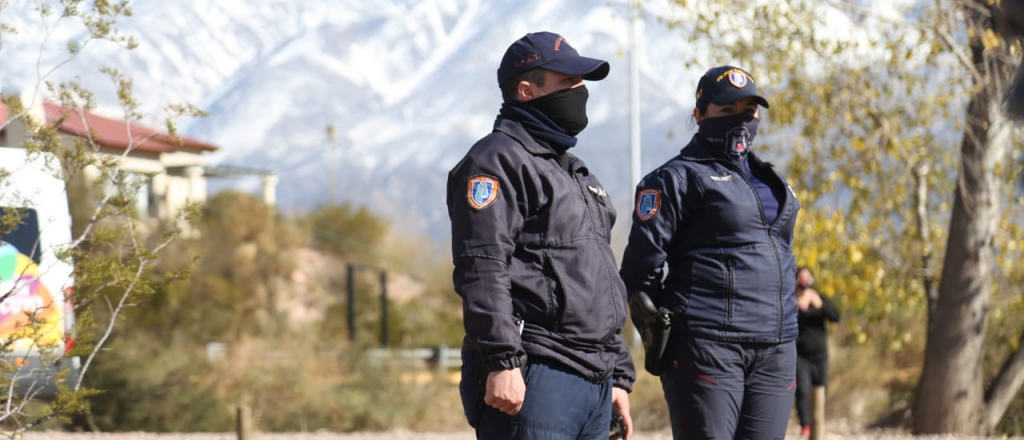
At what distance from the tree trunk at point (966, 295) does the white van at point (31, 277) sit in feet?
24.2

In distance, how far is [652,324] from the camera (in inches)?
166

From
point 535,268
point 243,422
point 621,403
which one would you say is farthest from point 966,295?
point 535,268

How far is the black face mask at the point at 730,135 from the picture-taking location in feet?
14.7

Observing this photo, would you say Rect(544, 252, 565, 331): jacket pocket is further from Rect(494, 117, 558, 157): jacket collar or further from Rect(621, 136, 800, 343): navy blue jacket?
Rect(621, 136, 800, 343): navy blue jacket

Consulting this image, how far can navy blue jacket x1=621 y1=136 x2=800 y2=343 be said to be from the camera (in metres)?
4.21

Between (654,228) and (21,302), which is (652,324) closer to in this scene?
(654,228)

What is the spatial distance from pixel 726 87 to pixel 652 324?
3.10 ft

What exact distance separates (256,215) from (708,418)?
1388 inches

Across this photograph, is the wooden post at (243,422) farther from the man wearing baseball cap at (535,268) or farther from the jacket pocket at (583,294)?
the jacket pocket at (583,294)

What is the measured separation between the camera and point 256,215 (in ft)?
126

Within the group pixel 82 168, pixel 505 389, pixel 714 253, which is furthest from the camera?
pixel 82 168

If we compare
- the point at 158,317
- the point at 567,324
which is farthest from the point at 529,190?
the point at 158,317

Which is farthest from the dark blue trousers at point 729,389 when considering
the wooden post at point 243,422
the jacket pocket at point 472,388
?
the wooden post at point 243,422

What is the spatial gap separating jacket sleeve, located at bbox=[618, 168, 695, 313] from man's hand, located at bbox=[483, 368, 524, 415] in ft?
4.18
